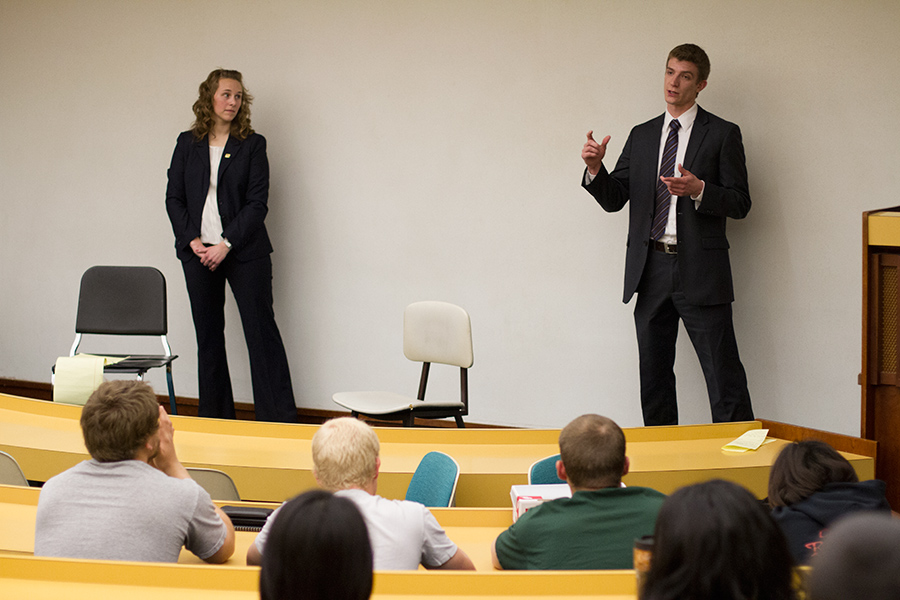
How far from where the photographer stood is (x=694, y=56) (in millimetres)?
3797

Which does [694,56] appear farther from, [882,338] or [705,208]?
[882,338]

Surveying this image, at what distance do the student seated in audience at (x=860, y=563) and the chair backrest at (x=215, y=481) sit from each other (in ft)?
6.09

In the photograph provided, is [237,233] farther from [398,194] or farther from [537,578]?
[537,578]

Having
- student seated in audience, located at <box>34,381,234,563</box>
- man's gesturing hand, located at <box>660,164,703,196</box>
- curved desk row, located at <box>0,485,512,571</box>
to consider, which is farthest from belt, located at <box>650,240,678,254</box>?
student seated in audience, located at <box>34,381,234,563</box>

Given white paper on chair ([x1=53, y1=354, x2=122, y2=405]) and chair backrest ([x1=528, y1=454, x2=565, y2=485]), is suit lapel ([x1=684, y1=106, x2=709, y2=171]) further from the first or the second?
white paper on chair ([x1=53, y1=354, x2=122, y2=405])

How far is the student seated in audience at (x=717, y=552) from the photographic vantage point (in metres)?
0.98

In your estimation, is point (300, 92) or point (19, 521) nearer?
point (19, 521)

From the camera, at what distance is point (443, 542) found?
1850mm

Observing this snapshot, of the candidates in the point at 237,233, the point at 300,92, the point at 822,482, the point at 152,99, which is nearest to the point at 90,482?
the point at 822,482

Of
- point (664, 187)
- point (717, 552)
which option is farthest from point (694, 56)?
point (717, 552)

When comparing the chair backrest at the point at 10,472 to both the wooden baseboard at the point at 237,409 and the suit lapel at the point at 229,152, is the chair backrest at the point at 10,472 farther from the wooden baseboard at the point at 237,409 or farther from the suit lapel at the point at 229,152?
the suit lapel at the point at 229,152

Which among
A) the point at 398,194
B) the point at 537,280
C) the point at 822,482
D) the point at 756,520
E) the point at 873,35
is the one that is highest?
the point at 873,35

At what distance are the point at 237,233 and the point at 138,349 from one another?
141 centimetres

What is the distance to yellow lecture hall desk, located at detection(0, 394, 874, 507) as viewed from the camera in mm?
2615
